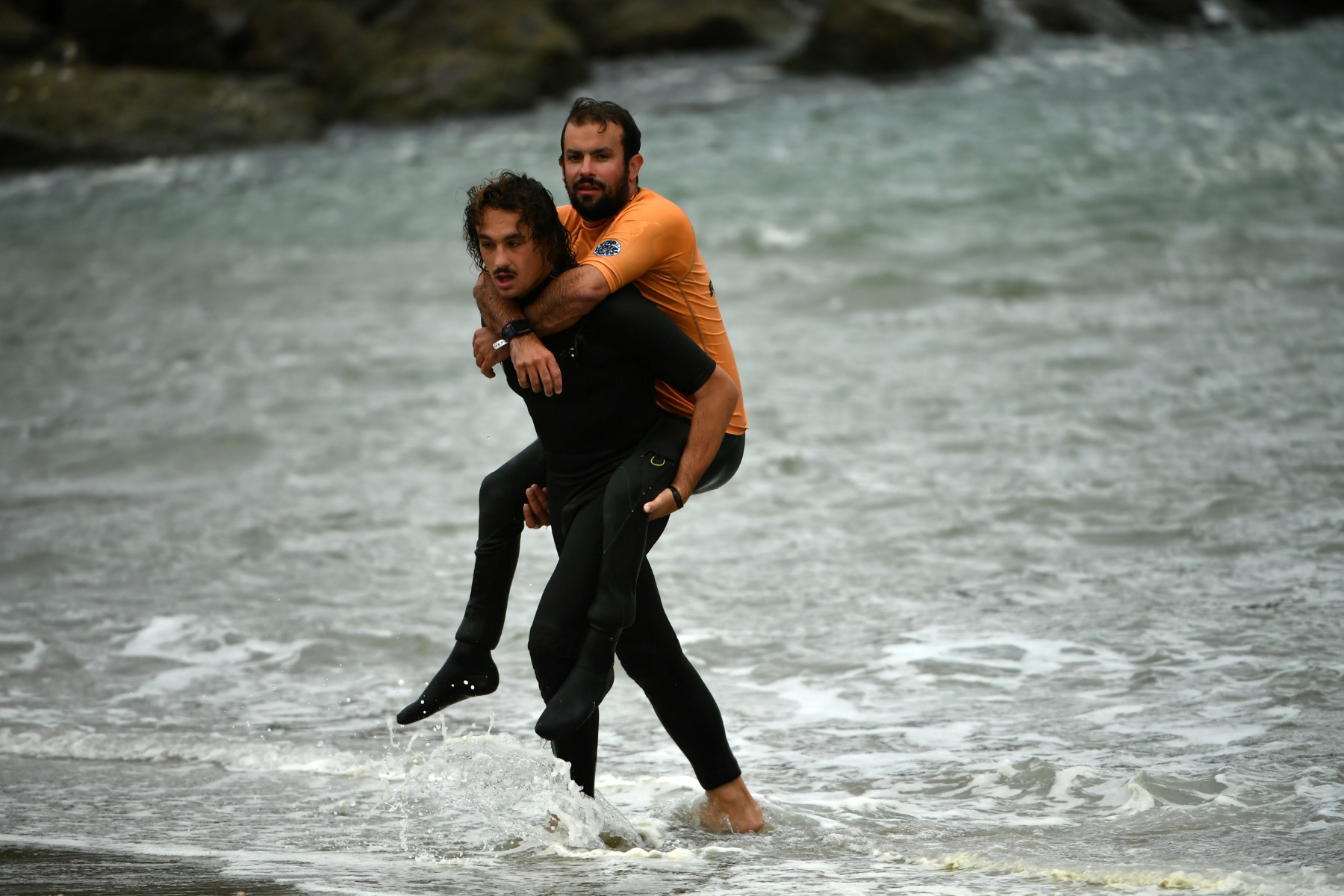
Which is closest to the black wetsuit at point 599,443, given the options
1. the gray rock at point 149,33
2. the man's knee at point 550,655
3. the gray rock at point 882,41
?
the man's knee at point 550,655

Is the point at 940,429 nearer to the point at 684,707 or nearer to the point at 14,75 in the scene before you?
the point at 684,707

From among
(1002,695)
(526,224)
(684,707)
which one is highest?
(526,224)

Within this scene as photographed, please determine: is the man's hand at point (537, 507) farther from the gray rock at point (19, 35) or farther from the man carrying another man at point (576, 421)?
the gray rock at point (19, 35)

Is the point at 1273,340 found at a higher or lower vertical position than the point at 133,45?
lower

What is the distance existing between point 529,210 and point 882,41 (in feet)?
69.8

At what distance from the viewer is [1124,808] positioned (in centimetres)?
448

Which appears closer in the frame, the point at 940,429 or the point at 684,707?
the point at 684,707

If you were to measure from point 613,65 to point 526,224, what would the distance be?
22574 mm

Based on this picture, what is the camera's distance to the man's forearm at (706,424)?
397 centimetres

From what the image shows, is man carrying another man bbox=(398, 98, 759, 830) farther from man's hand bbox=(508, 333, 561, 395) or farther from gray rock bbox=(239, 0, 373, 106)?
gray rock bbox=(239, 0, 373, 106)

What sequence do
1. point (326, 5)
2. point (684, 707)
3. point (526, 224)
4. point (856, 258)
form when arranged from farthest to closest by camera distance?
point (326, 5)
point (856, 258)
point (684, 707)
point (526, 224)

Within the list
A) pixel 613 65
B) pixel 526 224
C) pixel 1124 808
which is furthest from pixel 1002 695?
pixel 613 65

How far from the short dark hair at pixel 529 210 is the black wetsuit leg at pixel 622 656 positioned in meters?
0.72

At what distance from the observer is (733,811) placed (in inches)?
175
